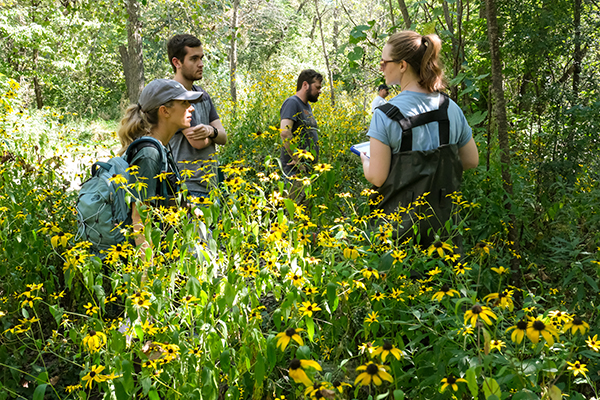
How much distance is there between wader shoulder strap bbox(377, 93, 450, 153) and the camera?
2.17m

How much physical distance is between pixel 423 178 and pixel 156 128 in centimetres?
146

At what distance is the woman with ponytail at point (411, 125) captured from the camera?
7.17 ft

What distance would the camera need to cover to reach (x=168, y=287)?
72.3 inches

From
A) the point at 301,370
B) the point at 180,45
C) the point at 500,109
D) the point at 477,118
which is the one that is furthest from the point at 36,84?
the point at 301,370

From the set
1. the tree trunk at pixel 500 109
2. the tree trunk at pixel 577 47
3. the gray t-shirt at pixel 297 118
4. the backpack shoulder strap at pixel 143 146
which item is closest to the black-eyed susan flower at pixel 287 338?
the backpack shoulder strap at pixel 143 146

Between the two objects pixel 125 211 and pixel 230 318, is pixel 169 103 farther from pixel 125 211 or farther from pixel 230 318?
pixel 230 318

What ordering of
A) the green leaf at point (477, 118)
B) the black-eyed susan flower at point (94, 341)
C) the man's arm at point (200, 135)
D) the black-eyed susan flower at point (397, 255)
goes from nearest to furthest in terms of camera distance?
the black-eyed susan flower at point (94, 341)
the black-eyed susan flower at point (397, 255)
the man's arm at point (200, 135)
the green leaf at point (477, 118)

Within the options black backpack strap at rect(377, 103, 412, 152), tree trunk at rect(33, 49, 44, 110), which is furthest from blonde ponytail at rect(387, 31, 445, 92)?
tree trunk at rect(33, 49, 44, 110)

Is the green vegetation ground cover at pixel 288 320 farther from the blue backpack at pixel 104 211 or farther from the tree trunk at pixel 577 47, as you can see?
the tree trunk at pixel 577 47

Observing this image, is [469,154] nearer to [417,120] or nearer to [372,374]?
[417,120]

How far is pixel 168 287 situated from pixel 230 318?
0.30 m

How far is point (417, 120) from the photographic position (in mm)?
2191

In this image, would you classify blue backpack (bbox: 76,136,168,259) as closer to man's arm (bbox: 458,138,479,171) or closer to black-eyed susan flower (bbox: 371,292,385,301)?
black-eyed susan flower (bbox: 371,292,385,301)

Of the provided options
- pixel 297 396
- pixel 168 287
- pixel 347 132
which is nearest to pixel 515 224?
pixel 297 396
